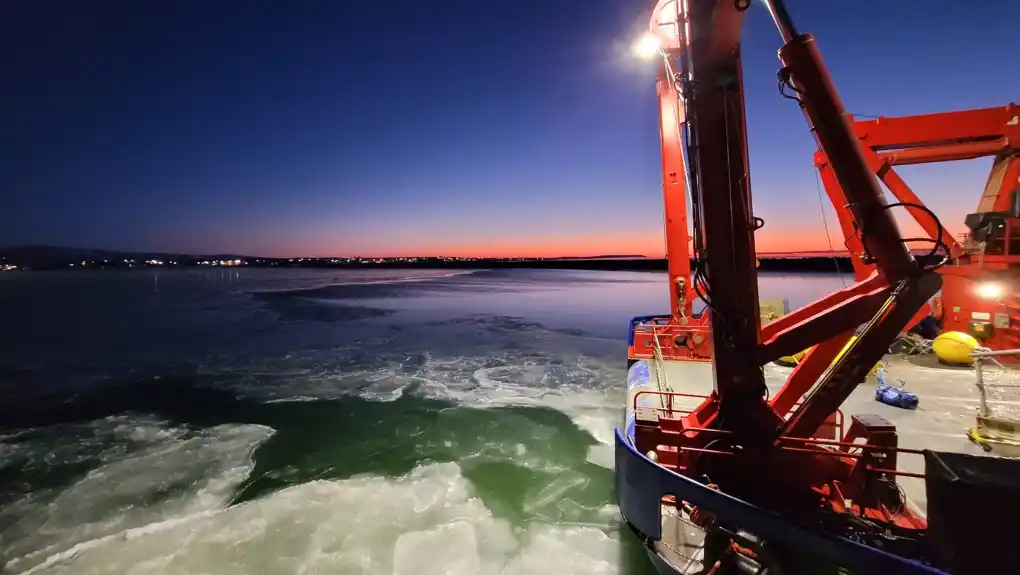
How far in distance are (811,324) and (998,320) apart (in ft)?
33.8

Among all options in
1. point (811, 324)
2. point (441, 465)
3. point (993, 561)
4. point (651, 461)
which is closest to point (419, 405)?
point (441, 465)

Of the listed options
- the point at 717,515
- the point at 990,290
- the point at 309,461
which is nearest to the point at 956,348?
the point at 990,290

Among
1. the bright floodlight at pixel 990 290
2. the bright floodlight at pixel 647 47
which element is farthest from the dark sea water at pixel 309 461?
the bright floodlight at pixel 990 290

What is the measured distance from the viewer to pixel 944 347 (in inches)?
382

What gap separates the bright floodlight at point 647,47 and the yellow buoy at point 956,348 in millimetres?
9092

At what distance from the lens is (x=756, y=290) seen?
4.10 m

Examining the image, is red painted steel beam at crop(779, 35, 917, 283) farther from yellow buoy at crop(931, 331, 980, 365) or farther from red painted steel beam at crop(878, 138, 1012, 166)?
red painted steel beam at crop(878, 138, 1012, 166)

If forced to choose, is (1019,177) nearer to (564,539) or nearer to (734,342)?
(734,342)

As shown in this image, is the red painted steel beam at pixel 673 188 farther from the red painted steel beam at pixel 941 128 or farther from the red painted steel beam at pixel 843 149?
the red painted steel beam at pixel 843 149

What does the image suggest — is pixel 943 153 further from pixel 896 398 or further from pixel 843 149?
pixel 843 149

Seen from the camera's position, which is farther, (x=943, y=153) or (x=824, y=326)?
(x=943, y=153)

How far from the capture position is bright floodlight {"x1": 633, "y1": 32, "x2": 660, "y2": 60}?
340 inches

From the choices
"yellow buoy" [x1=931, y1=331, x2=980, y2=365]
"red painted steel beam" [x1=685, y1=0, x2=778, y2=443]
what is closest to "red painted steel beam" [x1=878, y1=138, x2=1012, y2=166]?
"yellow buoy" [x1=931, y1=331, x2=980, y2=365]

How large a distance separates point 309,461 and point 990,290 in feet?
52.0
